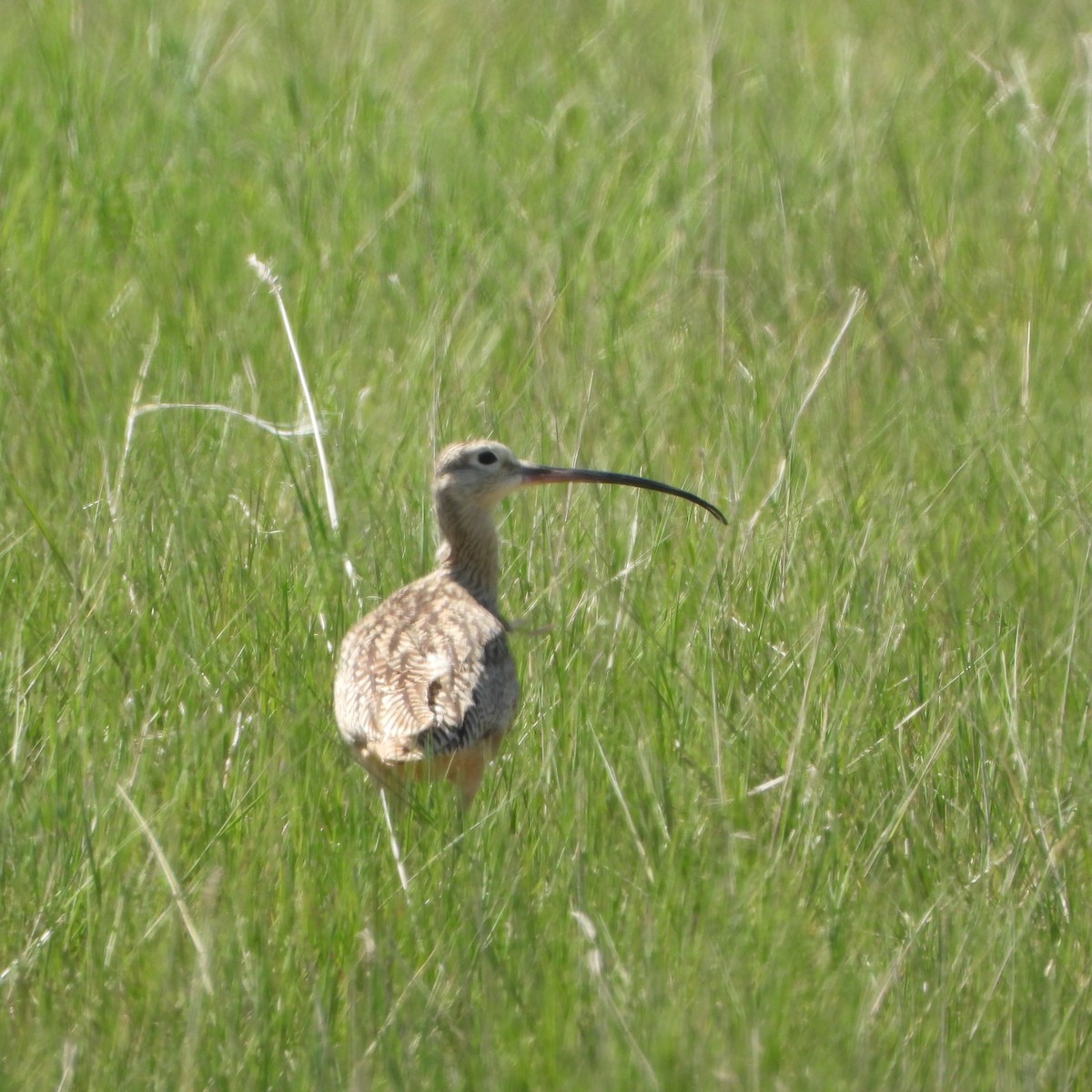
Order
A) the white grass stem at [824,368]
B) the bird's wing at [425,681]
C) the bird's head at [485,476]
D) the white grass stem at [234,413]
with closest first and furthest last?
the bird's wing at [425,681]
the white grass stem at [824,368]
the bird's head at [485,476]
the white grass stem at [234,413]

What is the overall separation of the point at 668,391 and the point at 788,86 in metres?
2.73

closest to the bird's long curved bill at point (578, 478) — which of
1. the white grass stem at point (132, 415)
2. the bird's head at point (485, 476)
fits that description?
the bird's head at point (485, 476)

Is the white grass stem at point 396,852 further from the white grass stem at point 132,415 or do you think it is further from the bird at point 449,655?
the white grass stem at point 132,415

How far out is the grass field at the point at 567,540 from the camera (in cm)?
322

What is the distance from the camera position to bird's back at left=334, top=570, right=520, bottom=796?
13.2 ft

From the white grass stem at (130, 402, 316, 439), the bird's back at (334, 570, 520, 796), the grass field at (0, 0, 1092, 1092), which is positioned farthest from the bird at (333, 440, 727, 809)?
the white grass stem at (130, 402, 316, 439)

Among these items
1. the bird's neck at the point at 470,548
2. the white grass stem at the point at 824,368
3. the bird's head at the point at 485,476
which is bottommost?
the bird's neck at the point at 470,548

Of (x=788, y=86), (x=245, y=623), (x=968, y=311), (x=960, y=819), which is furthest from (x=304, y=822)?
(x=788, y=86)

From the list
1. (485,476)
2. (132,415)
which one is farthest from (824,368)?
(132,415)

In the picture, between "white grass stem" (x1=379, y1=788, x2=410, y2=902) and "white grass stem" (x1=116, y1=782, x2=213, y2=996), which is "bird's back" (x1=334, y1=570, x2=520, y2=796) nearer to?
"white grass stem" (x1=379, y1=788, x2=410, y2=902)

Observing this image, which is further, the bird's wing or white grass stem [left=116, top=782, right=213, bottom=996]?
the bird's wing

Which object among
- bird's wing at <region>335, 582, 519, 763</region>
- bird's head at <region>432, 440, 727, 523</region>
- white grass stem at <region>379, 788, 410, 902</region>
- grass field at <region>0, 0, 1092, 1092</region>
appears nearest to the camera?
grass field at <region>0, 0, 1092, 1092</region>

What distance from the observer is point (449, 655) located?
14.1 feet

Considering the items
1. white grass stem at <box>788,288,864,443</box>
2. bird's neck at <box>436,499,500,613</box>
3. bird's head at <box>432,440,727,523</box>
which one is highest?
white grass stem at <box>788,288,864,443</box>
